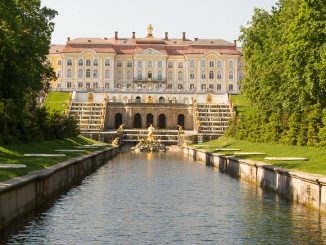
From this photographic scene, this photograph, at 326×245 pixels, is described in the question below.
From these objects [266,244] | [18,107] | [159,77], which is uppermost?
[159,77]

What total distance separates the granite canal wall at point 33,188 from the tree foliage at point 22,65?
5393mm

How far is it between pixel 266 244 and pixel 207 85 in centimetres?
14157

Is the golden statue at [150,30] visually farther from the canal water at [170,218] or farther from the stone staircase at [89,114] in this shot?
the canal water at [170,218]

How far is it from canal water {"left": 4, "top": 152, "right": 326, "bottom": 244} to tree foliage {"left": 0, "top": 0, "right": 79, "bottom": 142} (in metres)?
8.84

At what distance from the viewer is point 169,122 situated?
374ft

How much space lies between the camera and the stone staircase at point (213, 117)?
98031mm

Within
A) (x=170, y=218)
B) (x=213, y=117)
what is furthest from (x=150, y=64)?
(x=170, y=218)

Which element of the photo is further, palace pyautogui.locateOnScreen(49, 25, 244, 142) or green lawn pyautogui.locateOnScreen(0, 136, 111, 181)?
palace pyautogui.locateOnScreen(49, 25, 244, 142)

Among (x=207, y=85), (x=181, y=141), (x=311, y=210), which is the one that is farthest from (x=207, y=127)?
(x=311, y=210)

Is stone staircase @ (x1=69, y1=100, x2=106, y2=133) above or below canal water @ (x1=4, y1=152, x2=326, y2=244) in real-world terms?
above

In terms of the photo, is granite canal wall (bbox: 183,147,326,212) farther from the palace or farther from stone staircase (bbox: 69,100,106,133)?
the palace

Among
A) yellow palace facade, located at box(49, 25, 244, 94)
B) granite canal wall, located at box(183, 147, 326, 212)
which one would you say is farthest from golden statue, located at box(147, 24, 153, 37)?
granite canal wall, located at box(183, 147, 326, 212)

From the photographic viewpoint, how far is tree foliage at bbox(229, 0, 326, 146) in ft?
109

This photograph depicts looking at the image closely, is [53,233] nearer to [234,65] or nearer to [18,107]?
[18,107]
